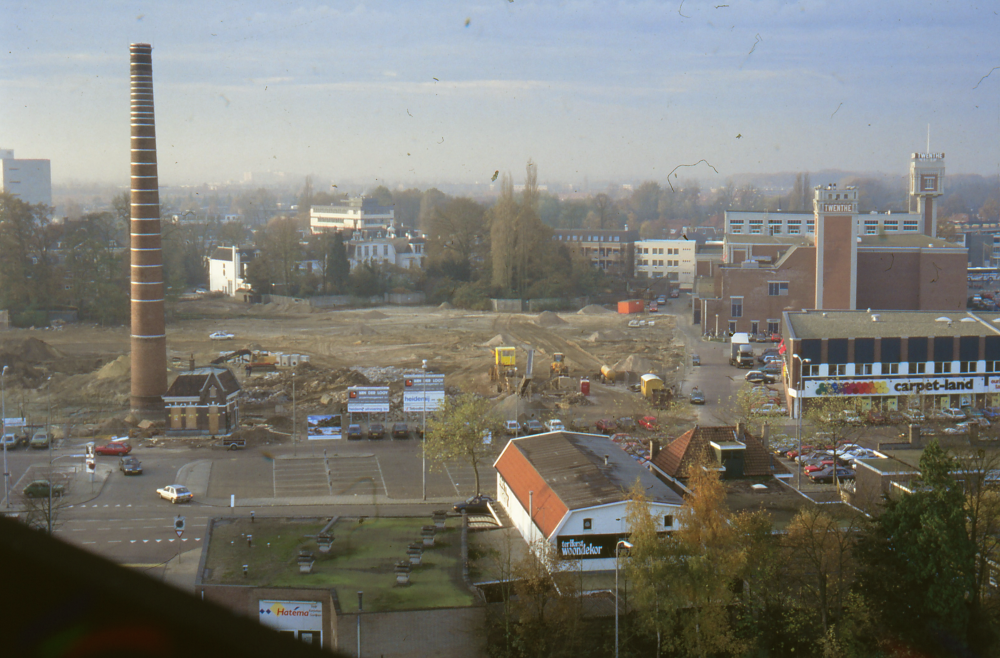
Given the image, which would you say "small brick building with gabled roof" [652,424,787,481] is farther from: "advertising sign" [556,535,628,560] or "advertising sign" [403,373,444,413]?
"advertising sign" [403,373,444,413]

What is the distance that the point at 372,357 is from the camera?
23.4 m

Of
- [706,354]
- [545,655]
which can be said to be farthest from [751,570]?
[706,354]

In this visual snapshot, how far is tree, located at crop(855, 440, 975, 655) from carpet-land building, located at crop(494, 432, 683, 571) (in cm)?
205

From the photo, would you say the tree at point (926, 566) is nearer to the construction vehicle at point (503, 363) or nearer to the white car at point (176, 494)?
the white car at point (176, 494)

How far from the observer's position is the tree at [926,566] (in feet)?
24.1

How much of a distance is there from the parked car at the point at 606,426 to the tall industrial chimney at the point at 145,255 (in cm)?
792

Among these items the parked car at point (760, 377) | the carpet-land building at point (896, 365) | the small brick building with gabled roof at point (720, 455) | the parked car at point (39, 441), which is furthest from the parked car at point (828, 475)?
the parked car at point (39, 441)

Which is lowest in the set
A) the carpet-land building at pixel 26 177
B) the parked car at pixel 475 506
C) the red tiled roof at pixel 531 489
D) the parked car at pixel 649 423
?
the parked car at pixel 475 506

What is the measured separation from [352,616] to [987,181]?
268 ft

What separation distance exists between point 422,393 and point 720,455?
20.1 feet

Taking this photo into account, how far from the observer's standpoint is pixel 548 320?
30734mm

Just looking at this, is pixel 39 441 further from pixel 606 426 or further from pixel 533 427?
pixel 606 426

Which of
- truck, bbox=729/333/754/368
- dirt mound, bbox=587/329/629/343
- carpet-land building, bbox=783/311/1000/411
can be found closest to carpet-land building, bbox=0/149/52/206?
dirt mound, bbox=587/329/629/343

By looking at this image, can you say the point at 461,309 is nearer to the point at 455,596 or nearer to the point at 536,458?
the point at 536,458
